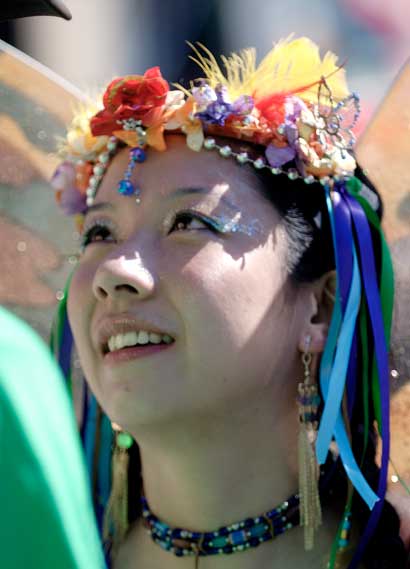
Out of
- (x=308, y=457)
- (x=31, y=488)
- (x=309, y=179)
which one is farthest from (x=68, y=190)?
(x=31, y=488)

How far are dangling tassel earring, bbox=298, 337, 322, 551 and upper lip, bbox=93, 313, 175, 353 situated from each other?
0.35 metres

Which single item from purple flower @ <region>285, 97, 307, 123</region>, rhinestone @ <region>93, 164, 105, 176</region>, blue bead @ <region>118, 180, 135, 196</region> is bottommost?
rhinestone @ <region>93, 164, 105, 176</region>

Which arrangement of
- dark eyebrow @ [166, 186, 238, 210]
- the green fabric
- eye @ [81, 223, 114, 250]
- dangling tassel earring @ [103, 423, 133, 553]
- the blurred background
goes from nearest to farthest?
the green fabric → dark eyebrow @ [166, 186, 238, 210] → eye @ [81, 223, 114, 250] → dangling tassel earring @ [103, 423, 133, 553] → the blurred background

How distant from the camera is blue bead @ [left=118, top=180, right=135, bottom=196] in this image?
206 cm

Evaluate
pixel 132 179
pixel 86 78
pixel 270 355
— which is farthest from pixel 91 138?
pixel 86 78

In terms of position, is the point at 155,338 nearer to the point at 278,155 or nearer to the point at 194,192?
the point at 194,192

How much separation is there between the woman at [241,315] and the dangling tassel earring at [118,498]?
0.04 m

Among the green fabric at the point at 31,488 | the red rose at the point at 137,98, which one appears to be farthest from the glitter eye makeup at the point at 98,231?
the green fabric at the point at 31,488

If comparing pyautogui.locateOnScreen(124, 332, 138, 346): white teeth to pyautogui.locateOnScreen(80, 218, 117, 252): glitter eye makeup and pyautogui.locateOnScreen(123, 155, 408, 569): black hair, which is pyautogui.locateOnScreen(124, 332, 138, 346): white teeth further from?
pyautogui.locateOnScreen(123, 155, 408, 569): black hair

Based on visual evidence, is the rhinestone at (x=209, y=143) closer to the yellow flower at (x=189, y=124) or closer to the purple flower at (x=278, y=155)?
the yellow flower at (x=189, y=124)

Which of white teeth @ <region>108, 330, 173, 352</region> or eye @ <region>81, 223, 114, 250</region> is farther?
eye @ <region>81, 223, 114, 250</region>

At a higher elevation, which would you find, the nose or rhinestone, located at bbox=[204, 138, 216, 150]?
rhinestone, located at bbox=[204, 138, 216, 150]

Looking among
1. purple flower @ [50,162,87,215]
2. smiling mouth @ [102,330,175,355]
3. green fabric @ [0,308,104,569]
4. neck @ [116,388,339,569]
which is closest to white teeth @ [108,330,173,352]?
smiling mouth @ [102,330,175,355]

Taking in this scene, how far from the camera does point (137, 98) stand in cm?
212
